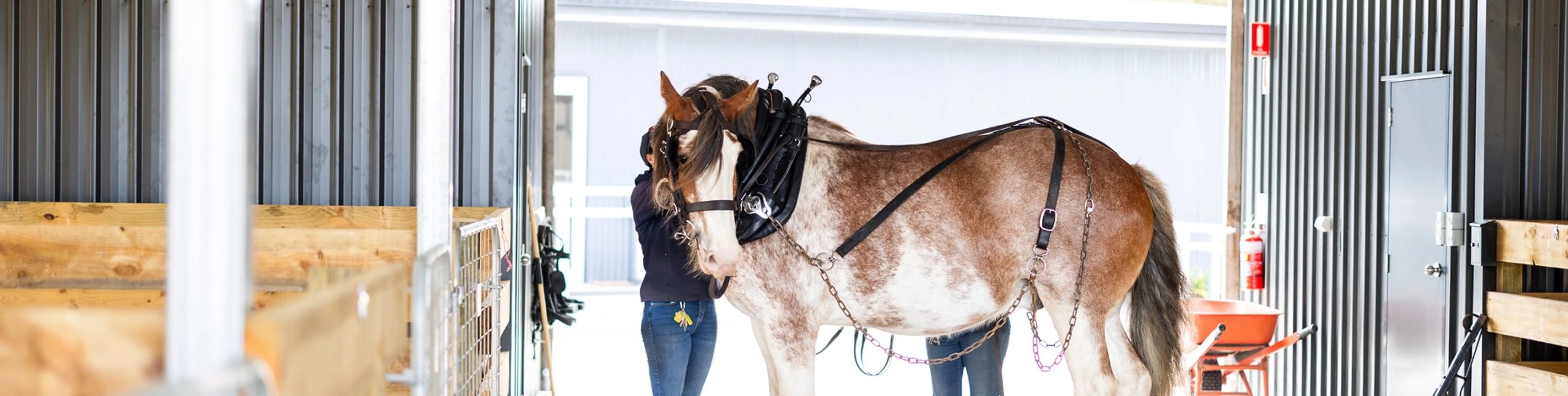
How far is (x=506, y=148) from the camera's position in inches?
153

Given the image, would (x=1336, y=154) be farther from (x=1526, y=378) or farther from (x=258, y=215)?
(x=258, y=215)

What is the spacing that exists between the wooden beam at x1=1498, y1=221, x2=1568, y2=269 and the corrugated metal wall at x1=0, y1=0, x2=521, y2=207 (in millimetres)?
3655

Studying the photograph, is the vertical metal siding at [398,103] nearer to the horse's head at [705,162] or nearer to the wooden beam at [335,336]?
the horse's head at [705,162]

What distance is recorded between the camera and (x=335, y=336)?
1.21 m

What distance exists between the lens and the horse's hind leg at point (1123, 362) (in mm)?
3113

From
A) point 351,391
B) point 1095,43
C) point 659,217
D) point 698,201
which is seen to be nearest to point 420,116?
point 698,201

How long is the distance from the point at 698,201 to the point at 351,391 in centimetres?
140

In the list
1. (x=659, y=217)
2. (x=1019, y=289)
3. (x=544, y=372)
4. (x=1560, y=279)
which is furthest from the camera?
(x=544, y=372)

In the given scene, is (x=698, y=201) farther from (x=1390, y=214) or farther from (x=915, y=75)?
(x=915, y=75)

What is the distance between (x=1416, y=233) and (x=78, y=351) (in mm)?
4786

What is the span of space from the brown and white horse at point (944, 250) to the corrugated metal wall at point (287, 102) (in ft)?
4.33

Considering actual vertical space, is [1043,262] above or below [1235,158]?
below

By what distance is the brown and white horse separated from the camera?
9.67 ft

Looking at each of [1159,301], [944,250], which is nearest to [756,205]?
[944,250]
